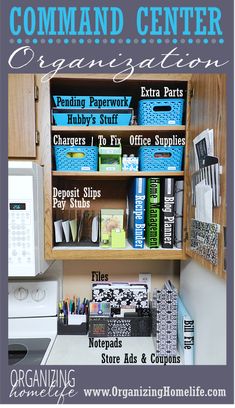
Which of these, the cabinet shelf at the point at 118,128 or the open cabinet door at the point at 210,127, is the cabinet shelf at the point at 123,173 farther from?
the cabinet shelf at the point at 118,128

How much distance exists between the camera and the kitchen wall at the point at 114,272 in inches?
46.8

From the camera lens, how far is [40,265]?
0.85 meters

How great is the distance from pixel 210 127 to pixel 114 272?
2.70ft

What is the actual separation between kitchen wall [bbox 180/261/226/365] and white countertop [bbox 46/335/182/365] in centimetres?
23

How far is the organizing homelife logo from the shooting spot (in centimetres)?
77

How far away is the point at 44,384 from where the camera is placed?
30.8 inches

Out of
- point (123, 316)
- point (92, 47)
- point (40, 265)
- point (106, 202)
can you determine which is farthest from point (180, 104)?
point (123, 316)

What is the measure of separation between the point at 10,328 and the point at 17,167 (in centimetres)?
82

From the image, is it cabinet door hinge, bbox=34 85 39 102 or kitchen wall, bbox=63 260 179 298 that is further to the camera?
kitchen wall, bbox=63 260 179 298

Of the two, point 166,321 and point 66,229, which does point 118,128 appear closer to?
point 66,229

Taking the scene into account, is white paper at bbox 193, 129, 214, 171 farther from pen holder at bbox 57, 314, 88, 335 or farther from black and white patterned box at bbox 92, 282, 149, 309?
pen holder at bbox 57, 314, 88, 335

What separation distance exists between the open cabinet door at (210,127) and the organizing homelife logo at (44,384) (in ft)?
1.97

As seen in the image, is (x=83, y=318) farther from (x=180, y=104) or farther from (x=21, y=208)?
(x=180, y=104)

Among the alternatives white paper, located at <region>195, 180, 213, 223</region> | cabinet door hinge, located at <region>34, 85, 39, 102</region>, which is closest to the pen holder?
white paper, located at <region>195, 180, 213, 223</region>
